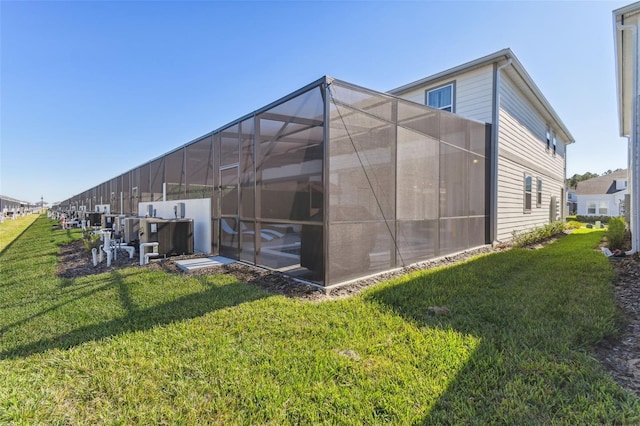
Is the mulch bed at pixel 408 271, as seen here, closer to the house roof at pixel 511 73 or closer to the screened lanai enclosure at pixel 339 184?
the screened lanai enclosure at pixel 339 184

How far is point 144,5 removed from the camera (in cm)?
734

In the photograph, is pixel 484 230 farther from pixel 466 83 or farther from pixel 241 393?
pixel 241 393

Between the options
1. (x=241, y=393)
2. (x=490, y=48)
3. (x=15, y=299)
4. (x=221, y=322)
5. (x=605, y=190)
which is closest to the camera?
(x=241, y=393)

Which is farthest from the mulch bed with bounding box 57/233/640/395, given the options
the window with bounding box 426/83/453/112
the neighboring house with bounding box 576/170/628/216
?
the neighboring house with bounding box 576/170/628/216

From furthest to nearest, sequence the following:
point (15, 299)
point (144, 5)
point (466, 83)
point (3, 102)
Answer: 1. point (3, 102)
2. point (466, 83)
3. point (144, 5)
4. point (15, 299)

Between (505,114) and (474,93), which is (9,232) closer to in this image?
(474,93)

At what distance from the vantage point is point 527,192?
425 inches

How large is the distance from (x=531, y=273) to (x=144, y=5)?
10.2 meters

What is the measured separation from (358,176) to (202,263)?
3.77 m

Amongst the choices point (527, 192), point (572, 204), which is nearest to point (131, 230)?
point (527, 192)

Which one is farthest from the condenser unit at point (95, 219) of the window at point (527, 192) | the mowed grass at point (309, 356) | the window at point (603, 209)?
the window at point (603, 209)

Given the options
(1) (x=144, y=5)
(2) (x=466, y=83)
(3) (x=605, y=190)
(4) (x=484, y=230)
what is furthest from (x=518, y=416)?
(3) (x=605, y=190)

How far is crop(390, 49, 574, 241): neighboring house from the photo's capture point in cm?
848

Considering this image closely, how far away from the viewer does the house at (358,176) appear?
461cm
